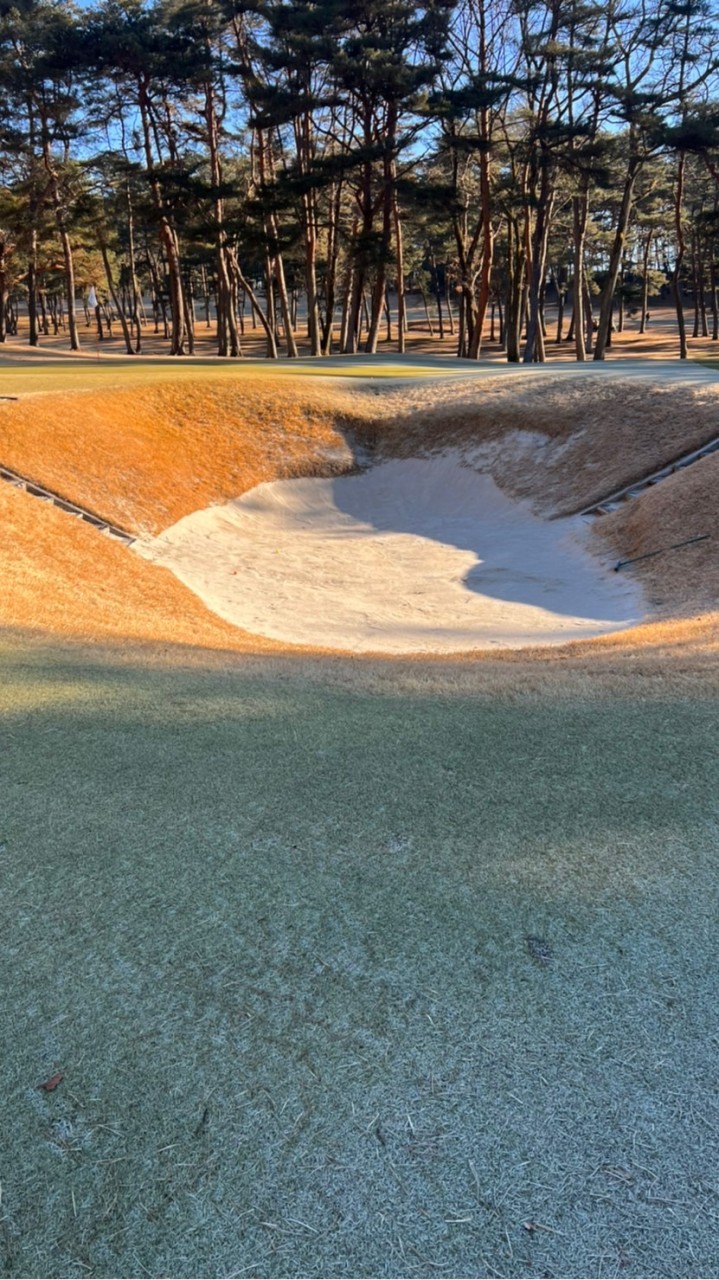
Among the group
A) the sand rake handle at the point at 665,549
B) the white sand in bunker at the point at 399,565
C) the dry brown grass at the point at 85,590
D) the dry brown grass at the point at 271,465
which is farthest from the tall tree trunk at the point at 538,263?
the dry brown grass at the point at 85,590

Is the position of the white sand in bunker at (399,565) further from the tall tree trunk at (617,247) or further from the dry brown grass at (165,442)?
the tall tree trunk at (617,247)

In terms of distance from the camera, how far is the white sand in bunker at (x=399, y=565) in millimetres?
11523

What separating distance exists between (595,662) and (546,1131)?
491 centimetres

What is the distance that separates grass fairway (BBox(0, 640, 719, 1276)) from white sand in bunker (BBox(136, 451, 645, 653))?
6264 millimetres

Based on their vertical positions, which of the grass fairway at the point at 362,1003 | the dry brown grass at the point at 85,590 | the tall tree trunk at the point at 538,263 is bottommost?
the grass fairway at the point at 362,1003

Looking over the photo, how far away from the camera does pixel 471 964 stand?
272 cm

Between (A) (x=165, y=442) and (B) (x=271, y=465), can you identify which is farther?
(B) (x=271, y=465)

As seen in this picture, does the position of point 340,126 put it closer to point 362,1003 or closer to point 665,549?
point 665,549

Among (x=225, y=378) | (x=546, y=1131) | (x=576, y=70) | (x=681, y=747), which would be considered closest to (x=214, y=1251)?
(x=546, y=1131)

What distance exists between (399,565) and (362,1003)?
1273 centimetres

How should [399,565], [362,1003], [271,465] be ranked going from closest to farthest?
[362,1003] < [399,565] < [271,465]

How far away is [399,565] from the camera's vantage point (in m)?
15.0

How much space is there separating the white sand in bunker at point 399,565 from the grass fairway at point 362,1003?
20.6 ft

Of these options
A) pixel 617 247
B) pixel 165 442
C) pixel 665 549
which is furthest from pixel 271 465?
pixel 617 247
